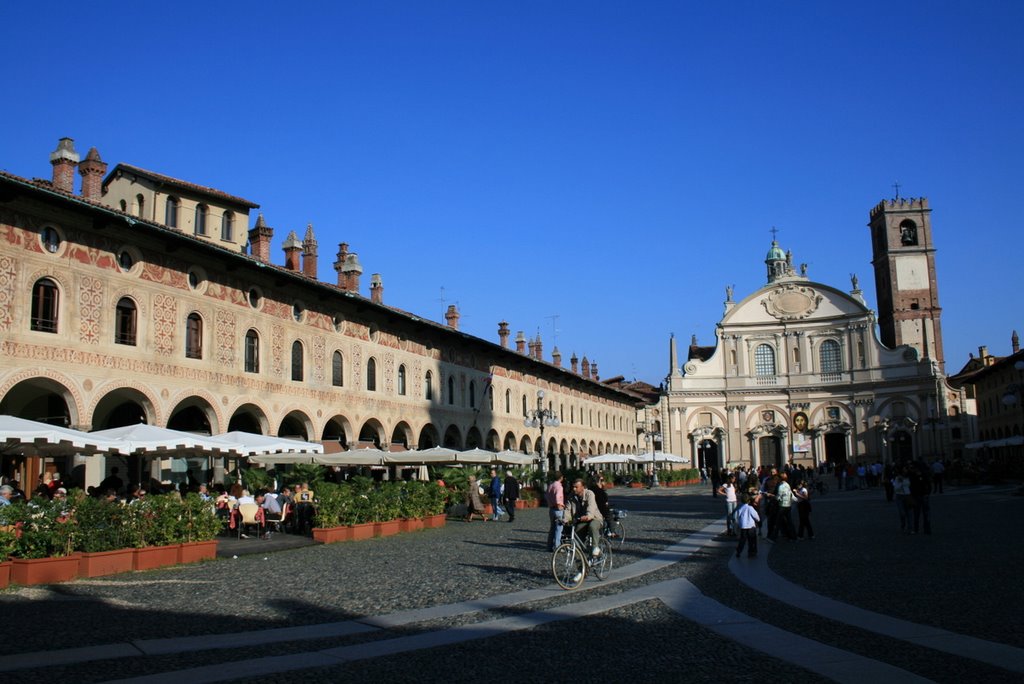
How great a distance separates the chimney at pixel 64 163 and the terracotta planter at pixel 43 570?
1412 centimetres

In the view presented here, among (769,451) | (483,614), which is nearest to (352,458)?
(483,614)

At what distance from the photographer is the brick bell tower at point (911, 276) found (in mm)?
72188

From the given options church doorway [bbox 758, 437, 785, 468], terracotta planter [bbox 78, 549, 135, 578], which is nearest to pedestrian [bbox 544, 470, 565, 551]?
terracotta planter [bbox 78, 549, 135, 578]

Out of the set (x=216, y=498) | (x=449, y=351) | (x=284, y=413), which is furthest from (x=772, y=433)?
(x=216, y=498)

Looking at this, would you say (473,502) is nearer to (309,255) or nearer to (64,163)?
(309,255)

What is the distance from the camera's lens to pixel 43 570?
42.6 feet

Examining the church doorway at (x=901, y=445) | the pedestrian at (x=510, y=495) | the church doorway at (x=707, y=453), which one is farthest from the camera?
the church doorway at (x=707, y=453)

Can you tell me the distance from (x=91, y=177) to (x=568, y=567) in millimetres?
20013

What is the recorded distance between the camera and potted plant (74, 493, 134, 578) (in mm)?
13719

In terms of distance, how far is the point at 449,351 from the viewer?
40375mm

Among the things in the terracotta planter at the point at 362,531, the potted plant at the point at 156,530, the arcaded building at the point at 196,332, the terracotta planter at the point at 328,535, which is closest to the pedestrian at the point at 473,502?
the arcaded building at the point at 196,332

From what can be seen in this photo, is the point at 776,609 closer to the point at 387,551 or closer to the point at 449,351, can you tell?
the point at 387,551

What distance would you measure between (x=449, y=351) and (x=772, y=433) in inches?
1562

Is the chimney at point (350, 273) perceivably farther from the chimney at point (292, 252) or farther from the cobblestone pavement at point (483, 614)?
the cobblestone pavement at point (483, 614)
